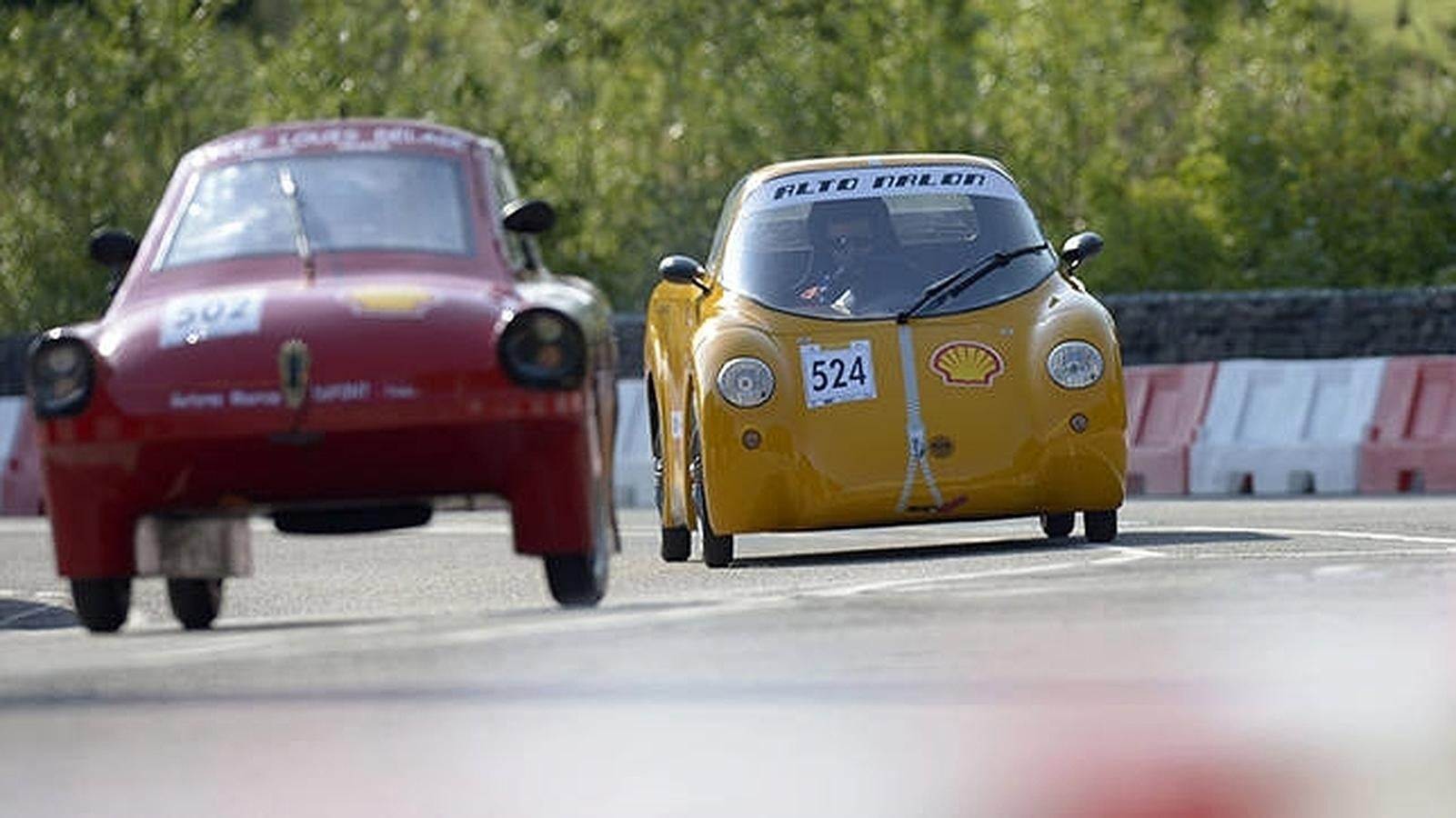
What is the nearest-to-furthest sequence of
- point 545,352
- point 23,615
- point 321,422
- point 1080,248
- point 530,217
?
point 321,422 → point 545,352 → point 530,217 → point 23,615 → point 1080,248

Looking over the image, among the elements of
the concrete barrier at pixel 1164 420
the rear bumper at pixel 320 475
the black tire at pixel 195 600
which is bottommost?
the concrete barrier at pixel 1164 420

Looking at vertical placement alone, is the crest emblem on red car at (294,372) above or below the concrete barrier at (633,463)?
above

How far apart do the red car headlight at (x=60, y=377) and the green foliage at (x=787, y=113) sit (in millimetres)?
23571

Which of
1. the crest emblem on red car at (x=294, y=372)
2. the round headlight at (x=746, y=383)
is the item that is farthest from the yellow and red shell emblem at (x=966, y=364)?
the crest emblem on red car at (x=294, y=372)

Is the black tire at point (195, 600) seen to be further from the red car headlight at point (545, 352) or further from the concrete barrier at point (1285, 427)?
the concrete barrier at point (1285, 427)

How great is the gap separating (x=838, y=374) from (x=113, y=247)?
12.0ft

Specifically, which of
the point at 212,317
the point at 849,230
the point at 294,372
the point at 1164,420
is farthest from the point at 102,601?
the point at 1164,420

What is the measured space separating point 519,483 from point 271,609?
12.8 ft

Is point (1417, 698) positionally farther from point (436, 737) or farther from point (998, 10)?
point (998, 10)

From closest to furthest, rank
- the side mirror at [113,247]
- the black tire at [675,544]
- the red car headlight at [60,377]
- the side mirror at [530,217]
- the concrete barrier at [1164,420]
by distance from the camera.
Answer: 1. the red car headlight at [60,377]
2. the side mirror at [530,217]
3. the side mirror at [113,247]
4. the black tire at [675,544]
5. the concrete barrier at [1164,420]

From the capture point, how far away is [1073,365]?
1543 centimetres

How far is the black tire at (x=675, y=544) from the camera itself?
16.6 meters

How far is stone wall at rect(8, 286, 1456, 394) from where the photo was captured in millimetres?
25500

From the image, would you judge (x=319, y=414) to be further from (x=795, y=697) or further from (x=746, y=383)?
(x=746, y=383)
